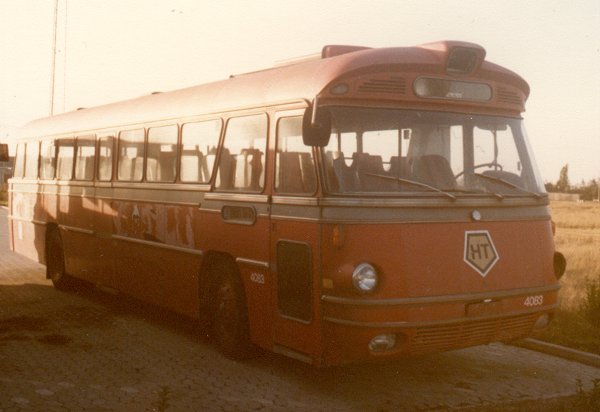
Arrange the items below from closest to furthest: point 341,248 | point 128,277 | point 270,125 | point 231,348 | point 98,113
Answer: point 341,248 → point 270,125 → point 231,348 → point 128,277 → point 98,113

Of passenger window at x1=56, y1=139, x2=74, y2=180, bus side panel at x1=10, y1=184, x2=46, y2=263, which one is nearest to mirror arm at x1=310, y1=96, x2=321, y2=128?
passenger window at x1=56, y1=139, x2=74, y2=180

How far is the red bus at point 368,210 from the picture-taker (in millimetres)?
7285

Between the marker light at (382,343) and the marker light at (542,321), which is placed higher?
the marker light at (542,321)

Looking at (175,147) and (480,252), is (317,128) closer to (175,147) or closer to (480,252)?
(480,252)

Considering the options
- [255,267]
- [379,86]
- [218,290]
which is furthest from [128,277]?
[379,86]

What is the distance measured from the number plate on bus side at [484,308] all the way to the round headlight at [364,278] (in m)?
0.94

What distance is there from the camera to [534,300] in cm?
800

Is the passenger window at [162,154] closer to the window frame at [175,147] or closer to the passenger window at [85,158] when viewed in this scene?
the window frame at [175,147]

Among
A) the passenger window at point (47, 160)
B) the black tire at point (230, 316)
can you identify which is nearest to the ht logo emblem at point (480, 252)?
the black tire at point (230, 316)

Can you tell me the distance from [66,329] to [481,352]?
4.96 m

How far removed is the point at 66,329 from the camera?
10836 millimetres

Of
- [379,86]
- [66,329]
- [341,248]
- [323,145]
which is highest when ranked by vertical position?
[379,86]

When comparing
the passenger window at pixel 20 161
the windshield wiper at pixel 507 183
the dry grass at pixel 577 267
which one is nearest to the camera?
the windshield wiper at pixel 507 183

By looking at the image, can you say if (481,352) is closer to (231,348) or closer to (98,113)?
(231,348)
